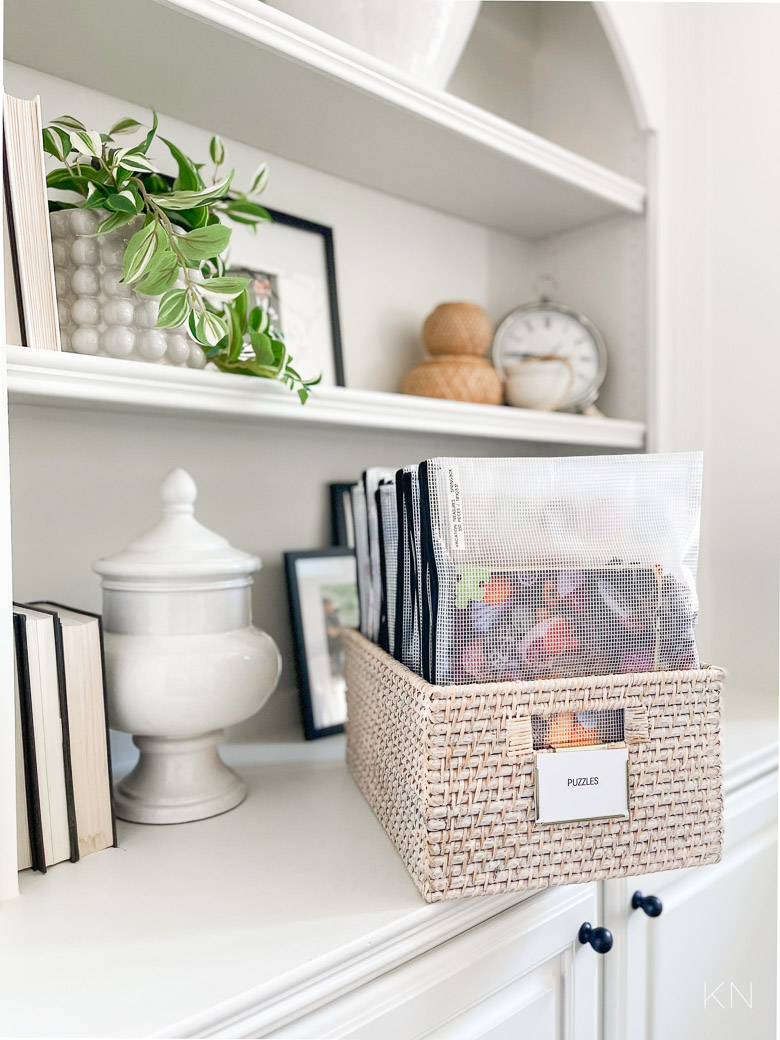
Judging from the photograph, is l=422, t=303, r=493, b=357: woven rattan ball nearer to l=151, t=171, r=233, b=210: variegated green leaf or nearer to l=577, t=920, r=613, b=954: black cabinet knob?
l=151, t=171, r=233, b=210: variegated green leaf

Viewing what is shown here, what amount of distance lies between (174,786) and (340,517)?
0.50 metres

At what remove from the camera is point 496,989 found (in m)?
0.70

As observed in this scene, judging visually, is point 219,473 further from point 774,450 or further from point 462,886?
point 774,450

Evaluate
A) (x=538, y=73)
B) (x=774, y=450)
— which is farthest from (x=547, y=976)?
(x=538, y=73)

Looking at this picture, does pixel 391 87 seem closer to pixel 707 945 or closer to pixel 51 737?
pixel 51 737

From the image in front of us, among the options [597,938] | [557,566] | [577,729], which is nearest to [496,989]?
[597,938]

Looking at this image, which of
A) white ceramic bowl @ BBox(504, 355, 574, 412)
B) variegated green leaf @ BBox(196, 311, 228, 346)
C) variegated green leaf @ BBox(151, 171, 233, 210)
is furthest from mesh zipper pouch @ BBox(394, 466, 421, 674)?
white ceramic bowl @ BBox(504, 355, 574, 412)

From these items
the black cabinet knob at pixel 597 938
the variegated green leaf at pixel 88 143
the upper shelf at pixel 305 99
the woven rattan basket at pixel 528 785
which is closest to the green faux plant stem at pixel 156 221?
the variegated green leaf at pixel 88 143

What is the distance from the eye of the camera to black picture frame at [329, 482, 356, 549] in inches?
48.6

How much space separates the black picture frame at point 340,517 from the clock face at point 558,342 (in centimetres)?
36

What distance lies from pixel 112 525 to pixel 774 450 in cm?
102

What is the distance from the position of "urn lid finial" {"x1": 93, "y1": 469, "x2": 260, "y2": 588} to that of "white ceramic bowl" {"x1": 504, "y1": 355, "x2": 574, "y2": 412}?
1.85ft

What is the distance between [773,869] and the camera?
106 cm

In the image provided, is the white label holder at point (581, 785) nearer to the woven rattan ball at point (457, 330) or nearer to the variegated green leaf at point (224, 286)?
the variegated green leaf at point (224, 286)
